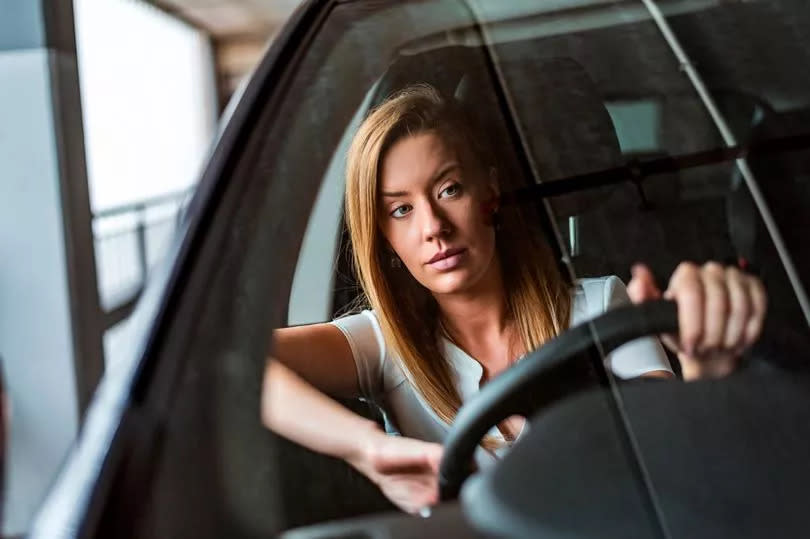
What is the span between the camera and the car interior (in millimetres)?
722

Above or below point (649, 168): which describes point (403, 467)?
below

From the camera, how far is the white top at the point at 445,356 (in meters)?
0.79

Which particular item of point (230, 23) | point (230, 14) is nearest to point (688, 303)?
point (230, 14)

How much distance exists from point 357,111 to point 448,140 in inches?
4.1

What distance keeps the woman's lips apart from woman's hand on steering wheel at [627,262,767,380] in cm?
17

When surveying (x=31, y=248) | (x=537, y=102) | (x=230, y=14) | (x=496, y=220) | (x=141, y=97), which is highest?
(x=230, y=14)

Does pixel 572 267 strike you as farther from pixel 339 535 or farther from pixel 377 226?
pixel 339 535

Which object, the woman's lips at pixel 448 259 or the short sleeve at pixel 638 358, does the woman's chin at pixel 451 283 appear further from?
the short sleeve at pixel 638 358

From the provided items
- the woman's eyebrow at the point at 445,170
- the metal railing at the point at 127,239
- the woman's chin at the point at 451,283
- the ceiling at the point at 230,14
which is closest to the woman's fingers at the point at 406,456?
the woman's chin at the point at 451,283

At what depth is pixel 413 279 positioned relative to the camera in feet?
2.73

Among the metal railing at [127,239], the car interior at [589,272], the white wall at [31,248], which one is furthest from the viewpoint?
the metal railing at [127,239]

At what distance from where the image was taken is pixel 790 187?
38.5 inches

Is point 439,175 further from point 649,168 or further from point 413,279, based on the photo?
point 649,168

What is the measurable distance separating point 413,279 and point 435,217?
→ 64mm
